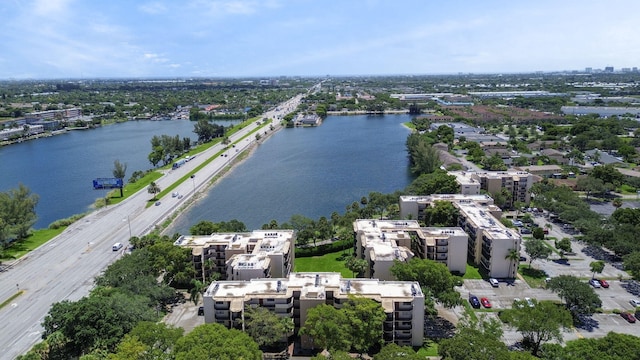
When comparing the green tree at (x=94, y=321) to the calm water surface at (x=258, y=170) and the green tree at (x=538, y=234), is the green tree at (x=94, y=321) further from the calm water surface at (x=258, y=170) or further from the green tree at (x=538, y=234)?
the green tree at (x=538, y=234)

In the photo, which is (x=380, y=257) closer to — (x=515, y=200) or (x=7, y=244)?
(x=515, y=200)

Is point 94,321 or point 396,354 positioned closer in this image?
point 396,354

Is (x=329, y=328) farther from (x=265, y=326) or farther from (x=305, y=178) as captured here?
(x=305, y=178)

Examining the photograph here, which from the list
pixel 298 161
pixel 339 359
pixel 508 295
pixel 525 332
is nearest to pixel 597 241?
pixel 508 295

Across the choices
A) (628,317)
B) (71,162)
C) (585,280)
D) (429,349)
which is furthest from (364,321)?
(71,162)

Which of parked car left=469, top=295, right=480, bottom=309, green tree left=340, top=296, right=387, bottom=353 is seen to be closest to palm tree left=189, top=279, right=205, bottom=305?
green tree left=340, top=296, right=387, bottom=353
